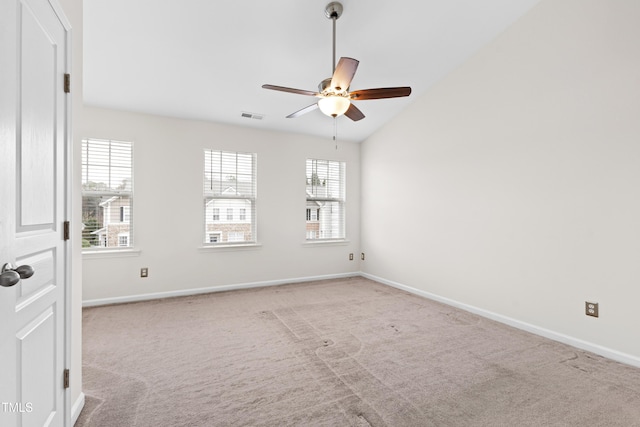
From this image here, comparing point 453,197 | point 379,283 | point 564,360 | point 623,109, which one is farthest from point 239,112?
point 564,360

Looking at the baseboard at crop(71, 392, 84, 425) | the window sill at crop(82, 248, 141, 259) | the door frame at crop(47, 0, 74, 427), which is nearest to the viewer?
the door frame at crop(47, 0, 74, 427)

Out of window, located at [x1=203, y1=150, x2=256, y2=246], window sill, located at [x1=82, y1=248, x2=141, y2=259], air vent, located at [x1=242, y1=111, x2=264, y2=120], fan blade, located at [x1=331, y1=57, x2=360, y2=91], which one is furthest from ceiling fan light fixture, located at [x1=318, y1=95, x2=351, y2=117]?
window sill, located at [x1=82, y1=248, x2=141, y2=259]

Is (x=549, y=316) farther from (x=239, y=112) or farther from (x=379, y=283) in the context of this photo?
(x=239, y=112)

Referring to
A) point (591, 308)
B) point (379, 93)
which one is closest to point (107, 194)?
point (379, 93)

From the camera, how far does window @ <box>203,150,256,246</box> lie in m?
4.60

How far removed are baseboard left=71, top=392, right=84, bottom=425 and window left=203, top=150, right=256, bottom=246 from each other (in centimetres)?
280

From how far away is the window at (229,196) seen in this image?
15.1 feet

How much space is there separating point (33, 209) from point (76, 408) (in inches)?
48.7

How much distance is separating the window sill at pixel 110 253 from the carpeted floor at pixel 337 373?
653 millimetres

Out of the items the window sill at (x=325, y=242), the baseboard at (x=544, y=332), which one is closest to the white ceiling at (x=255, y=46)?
the window sill at (x=325, y=242)

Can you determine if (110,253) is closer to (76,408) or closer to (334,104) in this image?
(76,408)

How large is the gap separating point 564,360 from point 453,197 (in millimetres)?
2011

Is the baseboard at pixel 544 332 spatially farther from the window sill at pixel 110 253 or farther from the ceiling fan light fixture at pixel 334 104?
the window sill at pixel 110 253

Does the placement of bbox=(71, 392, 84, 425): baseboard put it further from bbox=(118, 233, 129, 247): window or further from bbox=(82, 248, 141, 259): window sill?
bbox=(118, 233, 129, 247): window
